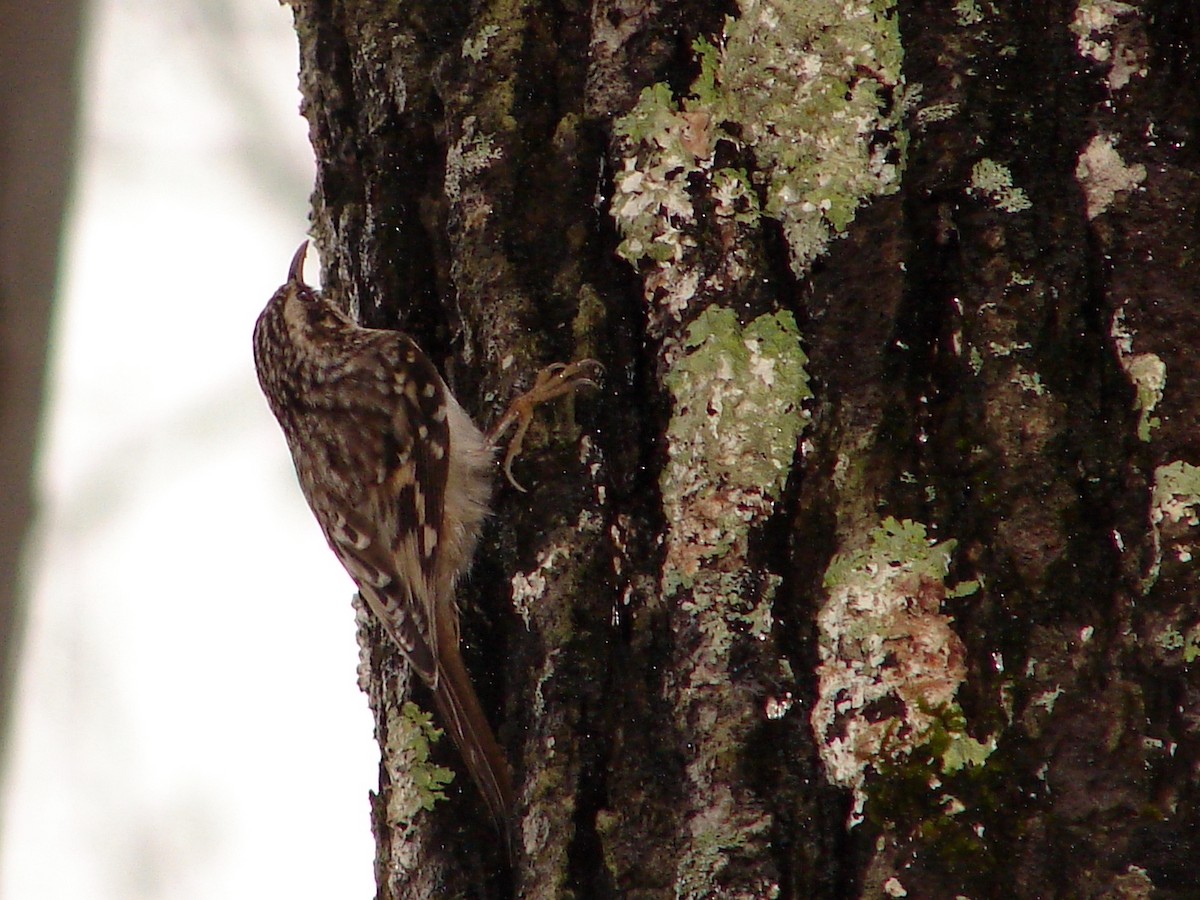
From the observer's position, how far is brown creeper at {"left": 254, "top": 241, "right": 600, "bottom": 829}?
1665 millimetres

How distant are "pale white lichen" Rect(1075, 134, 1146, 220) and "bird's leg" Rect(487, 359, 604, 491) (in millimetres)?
Answer: 554

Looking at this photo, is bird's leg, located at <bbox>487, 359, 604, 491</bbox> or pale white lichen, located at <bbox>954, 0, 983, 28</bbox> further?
bird's leg, located at <bbox>487, 359, 604, 491</bbox>

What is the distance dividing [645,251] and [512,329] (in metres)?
0.22

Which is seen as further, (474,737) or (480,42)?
(480,42)

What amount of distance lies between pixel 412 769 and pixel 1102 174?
42.6 inches

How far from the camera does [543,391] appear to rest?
1.59m

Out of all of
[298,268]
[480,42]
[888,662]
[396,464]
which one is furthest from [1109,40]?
[298,268]

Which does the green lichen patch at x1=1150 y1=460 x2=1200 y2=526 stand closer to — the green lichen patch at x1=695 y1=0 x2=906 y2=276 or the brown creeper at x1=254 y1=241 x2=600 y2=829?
the green lichen patch at x1=695 y1=0 x2=906 y2=276

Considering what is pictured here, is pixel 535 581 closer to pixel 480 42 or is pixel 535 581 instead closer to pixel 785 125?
pixel 785 125

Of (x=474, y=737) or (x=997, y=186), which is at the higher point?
(x=997, y=186)

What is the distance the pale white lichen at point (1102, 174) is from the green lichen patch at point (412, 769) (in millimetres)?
991

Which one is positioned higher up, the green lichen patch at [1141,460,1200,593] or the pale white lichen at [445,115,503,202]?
the pale white lichen at [445,115,503,202]

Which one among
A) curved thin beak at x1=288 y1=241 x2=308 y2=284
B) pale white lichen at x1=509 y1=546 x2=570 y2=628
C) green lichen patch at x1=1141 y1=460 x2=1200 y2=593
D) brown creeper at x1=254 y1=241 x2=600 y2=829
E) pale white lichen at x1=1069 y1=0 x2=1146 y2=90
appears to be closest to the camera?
green lichen patch at x1=1141 y1=460 x2=1200 y2=593

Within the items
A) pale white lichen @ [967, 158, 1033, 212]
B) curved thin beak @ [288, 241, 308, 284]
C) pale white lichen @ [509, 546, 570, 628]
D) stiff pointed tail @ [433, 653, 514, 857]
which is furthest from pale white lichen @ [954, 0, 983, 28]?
curved thin beak @ [288, 241, 308, 284]
